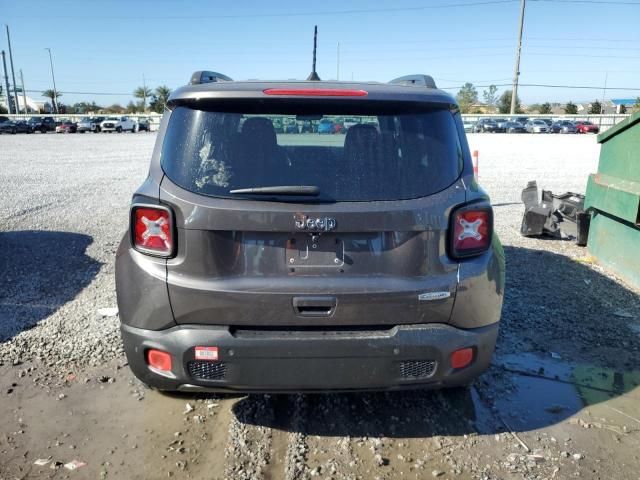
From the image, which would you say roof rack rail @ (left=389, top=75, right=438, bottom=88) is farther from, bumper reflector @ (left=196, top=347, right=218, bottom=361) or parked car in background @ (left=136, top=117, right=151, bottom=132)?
parked car in background @ (left=136, top=117, right=151, bottom=132)

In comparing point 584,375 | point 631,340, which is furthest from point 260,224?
point 631,340

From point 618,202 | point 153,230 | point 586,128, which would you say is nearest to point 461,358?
point 153,230

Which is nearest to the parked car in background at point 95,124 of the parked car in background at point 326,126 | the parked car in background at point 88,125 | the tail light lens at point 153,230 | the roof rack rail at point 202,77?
the parked car in background at point 88,125

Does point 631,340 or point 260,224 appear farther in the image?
point 631,340

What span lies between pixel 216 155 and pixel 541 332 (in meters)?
3.29

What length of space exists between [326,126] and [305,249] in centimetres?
73

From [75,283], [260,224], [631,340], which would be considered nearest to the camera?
[260,224]

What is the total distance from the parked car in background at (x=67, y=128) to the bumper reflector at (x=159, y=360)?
5394cm

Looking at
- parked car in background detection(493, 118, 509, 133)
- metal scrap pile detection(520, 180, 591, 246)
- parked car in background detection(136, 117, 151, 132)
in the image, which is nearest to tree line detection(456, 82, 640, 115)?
parked car in background detection(493, 118, 509, 133)

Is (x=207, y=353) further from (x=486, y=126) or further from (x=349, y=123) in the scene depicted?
(x=486, y=126)

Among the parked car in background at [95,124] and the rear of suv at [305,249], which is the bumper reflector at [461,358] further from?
the parked car in background at [95,124]

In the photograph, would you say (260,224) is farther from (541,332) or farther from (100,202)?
(100,202)

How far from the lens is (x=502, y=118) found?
58500 mm

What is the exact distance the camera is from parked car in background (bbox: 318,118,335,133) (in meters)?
2.88
